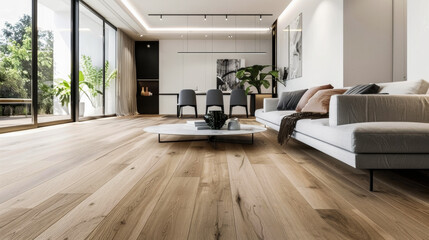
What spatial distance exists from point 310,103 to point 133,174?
229cm

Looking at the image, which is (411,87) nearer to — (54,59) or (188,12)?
(54,59)

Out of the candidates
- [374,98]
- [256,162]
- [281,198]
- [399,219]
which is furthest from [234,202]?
[374,98]

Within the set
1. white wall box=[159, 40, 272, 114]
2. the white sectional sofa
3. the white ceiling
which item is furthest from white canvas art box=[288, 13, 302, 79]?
the white sectional sofa

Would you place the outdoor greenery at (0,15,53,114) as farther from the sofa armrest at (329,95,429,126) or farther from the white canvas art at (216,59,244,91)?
the white canvas art at (216,59,244,91)

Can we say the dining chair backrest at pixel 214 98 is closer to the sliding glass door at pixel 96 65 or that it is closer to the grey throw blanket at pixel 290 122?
the sliding glass door at pixel 96 65

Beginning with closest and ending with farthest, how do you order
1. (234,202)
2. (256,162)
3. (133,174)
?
(234,202) < (133,174) < (256,162)

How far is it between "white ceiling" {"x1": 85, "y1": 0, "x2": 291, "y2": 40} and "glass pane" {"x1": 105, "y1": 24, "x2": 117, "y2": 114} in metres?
0.37

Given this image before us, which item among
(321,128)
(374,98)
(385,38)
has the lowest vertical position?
(321,128)

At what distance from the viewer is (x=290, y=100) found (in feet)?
15.8

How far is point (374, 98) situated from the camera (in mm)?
2053

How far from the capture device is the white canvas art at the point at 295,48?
19.4 feet

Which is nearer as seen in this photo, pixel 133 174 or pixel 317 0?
pixel 133 174

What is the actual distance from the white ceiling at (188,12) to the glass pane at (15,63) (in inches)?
86.7

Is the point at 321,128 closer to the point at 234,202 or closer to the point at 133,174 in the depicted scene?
the point at 234,202
